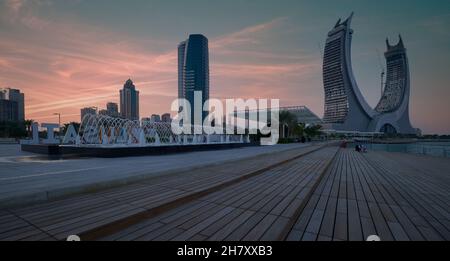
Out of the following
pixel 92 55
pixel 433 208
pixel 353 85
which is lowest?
pixel 433 208

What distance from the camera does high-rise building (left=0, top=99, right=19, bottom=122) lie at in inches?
3159

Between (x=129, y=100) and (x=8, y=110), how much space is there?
71.7m

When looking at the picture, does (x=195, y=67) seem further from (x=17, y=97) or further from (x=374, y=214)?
(x=374, y=214)

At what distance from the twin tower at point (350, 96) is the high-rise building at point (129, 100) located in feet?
482

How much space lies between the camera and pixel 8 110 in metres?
82.6

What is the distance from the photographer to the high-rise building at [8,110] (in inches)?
3159

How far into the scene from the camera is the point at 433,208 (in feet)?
12.2

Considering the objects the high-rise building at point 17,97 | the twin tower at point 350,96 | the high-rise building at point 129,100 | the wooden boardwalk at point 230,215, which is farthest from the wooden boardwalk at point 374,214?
the high-rise building at point 129,100

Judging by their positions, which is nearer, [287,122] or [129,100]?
[287,122]

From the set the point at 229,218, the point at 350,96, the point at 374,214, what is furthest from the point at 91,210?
the point at 350,96

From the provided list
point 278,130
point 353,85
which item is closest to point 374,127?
point 353,85

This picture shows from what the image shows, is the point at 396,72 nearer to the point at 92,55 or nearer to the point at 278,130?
the point at 278,130

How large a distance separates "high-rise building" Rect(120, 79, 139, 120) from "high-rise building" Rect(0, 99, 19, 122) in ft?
192

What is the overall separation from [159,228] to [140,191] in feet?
6.02
